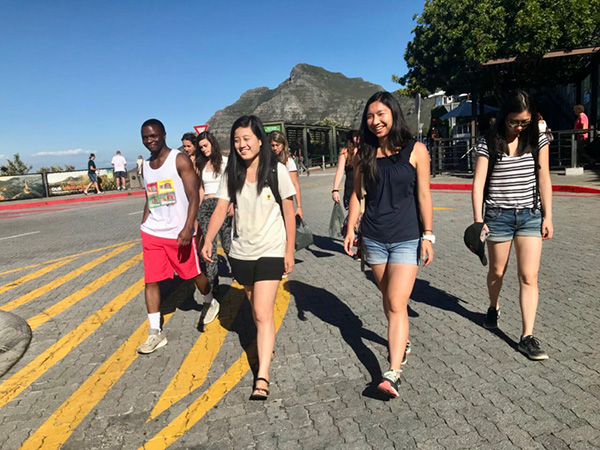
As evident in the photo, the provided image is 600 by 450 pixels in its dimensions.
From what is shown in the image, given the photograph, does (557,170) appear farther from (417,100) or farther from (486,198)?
(486,198)

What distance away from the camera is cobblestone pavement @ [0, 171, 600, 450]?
8.60 feet

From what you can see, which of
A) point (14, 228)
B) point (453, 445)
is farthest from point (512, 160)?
point (14, 228)

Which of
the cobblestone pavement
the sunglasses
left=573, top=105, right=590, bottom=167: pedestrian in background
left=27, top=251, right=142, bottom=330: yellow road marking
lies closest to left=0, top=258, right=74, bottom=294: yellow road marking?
the cobblestone pavement

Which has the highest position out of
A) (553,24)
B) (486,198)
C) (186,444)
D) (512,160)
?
(553,24)

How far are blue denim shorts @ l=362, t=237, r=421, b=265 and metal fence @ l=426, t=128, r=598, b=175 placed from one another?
10735 millimetres

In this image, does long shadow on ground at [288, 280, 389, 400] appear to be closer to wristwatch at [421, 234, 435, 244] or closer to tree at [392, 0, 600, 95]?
wristwatch at [421, 234, 435, 244]

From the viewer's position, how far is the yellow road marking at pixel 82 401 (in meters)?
2.74

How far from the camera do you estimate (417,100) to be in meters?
14.7

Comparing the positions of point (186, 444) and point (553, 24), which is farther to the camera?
point (553, 24)

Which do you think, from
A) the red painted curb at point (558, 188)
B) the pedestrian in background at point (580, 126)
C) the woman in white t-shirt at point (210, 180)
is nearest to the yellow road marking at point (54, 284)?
the woman in white t-shirt at point (210, 180)

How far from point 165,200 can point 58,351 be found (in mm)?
1641

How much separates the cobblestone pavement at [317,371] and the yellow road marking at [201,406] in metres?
0.01

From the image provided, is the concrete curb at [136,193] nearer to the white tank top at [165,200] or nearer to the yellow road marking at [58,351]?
the white tank top at [165,200]

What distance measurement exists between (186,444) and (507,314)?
118 inches
